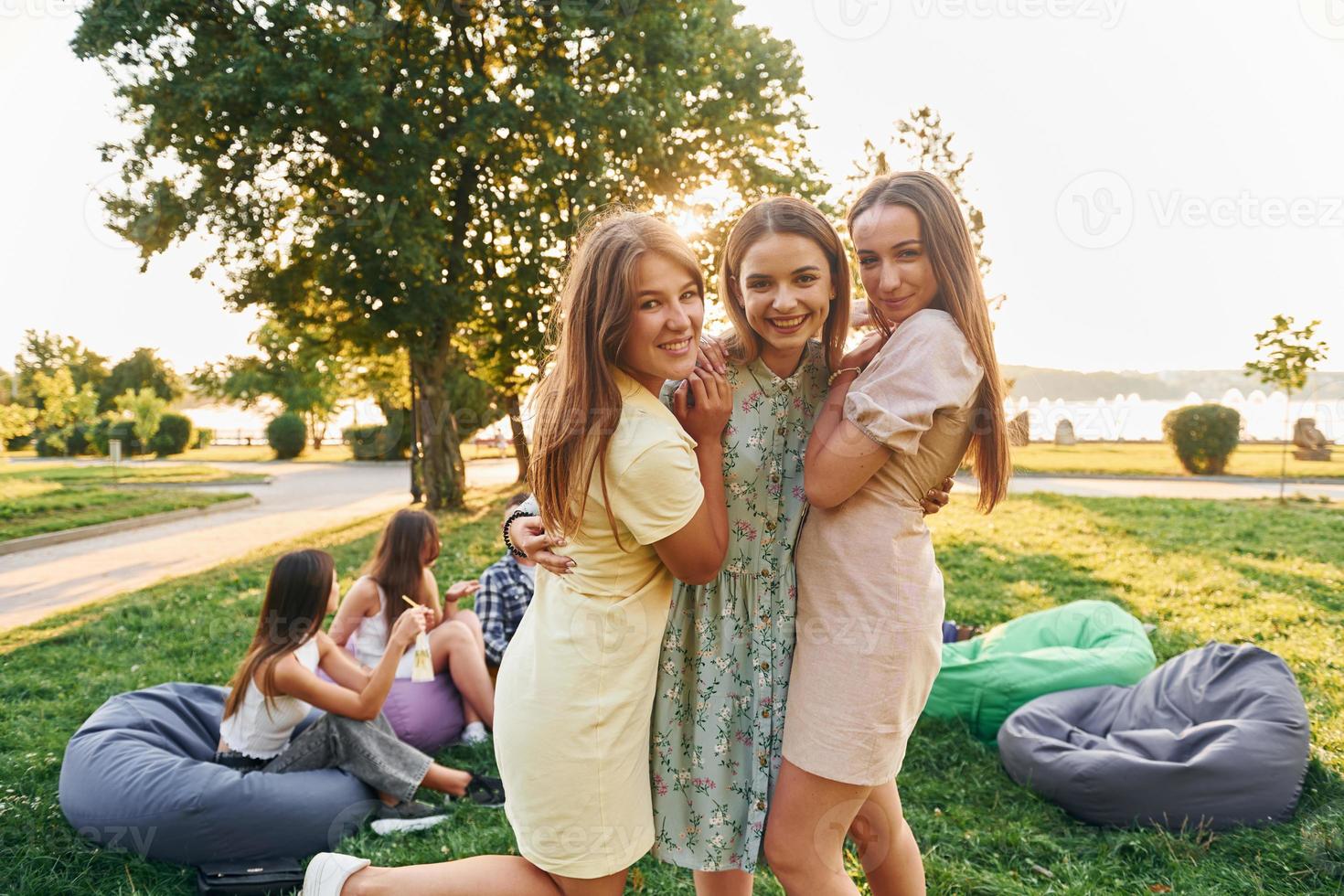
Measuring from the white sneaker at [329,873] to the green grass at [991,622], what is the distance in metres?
1.19

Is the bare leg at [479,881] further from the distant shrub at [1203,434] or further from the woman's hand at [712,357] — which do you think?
the distant shrub at [1203,434]

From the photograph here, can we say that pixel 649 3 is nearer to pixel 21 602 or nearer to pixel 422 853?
pixel 21 602

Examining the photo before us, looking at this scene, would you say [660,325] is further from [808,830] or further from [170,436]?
[170,436]

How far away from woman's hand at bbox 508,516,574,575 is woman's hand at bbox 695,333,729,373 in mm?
521

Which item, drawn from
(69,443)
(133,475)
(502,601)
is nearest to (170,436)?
(69,443)

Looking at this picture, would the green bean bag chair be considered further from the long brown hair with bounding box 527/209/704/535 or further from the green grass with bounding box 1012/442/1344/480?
the green grass with bounding box 1012/442/1344/480

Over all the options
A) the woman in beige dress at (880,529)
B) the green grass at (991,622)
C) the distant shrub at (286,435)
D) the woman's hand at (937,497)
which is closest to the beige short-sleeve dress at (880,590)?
the woman in beige dress at (880,529)

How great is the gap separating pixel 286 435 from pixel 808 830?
39.5 metres

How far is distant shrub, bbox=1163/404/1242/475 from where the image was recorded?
19.9 m

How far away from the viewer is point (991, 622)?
6539 mm

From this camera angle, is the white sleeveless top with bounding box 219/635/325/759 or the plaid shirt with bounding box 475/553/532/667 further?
the plaid shirt with bounding box 475/553/532/667

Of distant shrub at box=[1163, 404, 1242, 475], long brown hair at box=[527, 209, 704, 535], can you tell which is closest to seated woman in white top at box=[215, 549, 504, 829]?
long brown hair at box=[527, 209, 704, 535]

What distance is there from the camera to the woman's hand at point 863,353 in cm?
220

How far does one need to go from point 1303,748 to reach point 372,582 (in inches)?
167
